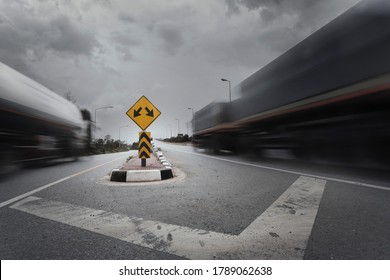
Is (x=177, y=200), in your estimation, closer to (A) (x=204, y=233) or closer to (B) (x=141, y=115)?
(A) (x=204, y=233)

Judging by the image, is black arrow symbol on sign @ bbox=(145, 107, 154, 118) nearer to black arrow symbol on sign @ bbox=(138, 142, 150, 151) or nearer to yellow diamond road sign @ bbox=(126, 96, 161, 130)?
yellow diamond road sign @ bbox=(126, 96, 161, 130)

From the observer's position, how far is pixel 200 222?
8.87 feet

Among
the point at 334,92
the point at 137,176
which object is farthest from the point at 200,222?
the point at 334,92

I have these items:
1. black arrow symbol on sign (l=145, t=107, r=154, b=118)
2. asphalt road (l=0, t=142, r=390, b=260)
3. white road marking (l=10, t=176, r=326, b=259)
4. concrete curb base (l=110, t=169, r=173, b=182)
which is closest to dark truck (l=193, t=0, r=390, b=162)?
asphalt road (l=0, t=142, r=390, b=260)

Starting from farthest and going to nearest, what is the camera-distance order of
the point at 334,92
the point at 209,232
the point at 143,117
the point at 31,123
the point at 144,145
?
the point at 31,123, the point at 143,117, the point at 144,145, the point at 334,92, the point at 209,232

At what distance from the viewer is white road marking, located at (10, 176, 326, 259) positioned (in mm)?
2018

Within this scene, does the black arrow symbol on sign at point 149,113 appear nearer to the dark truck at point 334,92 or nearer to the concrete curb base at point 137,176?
the concrete curb base at point 137,176

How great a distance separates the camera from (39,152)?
28.1ft

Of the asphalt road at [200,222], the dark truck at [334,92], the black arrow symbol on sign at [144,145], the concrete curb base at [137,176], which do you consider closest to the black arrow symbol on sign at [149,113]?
the black arrow symbol on sign at [144,145]

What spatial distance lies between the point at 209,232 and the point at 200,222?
30cm

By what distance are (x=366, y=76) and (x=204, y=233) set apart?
5208mm

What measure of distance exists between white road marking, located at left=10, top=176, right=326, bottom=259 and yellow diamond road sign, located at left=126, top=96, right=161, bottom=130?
4141 mm

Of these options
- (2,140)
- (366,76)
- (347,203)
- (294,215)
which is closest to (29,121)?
(2,140)

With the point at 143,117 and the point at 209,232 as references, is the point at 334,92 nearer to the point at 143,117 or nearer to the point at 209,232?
the point at 143,117
